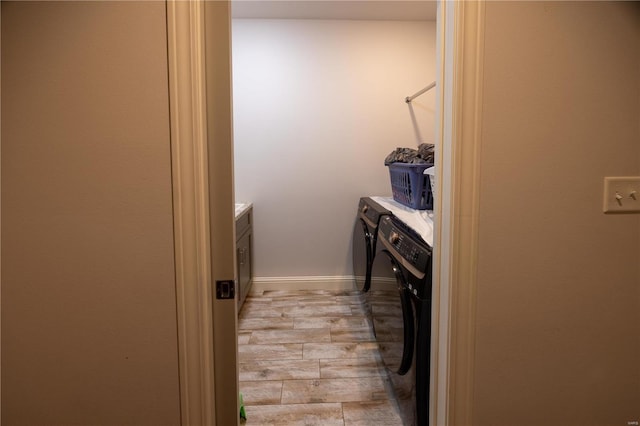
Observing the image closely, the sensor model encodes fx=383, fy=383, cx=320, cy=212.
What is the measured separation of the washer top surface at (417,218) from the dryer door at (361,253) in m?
0.33

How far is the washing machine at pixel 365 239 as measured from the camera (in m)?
2.38

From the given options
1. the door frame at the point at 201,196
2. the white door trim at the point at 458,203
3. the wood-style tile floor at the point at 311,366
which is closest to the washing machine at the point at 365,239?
the wood-style tile floor at the point at 311,366

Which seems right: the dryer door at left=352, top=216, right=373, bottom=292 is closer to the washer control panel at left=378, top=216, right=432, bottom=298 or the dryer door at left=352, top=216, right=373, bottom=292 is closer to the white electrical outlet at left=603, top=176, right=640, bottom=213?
the washer control panel at left=378, top=216, right=432, bottom=298

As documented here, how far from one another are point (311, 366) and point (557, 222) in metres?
1.57

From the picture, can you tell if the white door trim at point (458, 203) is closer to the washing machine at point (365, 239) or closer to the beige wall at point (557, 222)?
the beige wall at point (557, 222)

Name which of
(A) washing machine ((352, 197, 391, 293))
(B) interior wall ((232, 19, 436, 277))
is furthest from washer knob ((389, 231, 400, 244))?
(B) interior wall ((232, 19, 436, 277))

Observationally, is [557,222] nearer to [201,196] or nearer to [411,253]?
[411,253]

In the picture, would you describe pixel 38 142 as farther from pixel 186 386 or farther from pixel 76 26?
pixel 186 386

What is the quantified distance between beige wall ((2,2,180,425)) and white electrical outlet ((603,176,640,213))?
111 centimetres

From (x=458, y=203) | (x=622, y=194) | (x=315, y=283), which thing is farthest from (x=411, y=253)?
(x=315, y=283)

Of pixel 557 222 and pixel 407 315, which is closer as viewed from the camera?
pixel 557 222

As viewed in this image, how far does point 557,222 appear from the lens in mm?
988

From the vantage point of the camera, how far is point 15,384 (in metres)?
0.97

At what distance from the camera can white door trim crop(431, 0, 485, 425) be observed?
3.06ft
